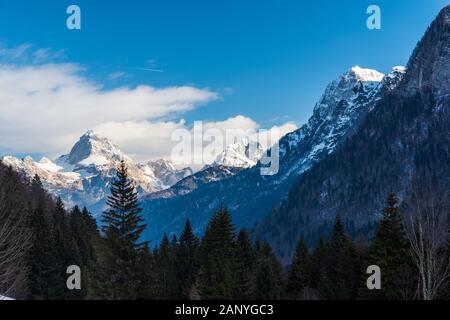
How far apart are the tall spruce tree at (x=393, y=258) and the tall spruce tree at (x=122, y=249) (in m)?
25.3

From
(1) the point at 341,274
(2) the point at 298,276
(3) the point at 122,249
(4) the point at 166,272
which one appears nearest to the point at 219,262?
(3) the point at 122,249

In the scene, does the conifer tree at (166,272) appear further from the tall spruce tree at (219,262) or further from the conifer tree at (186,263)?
the tall spruce tree at (219,262)

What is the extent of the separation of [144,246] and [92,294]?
7201 millimetres

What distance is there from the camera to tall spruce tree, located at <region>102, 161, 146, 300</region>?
49219mm

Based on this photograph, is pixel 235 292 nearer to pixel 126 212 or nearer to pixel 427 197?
pixel 126 212

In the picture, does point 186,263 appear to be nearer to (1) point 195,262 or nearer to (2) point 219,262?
(1) point 195,262

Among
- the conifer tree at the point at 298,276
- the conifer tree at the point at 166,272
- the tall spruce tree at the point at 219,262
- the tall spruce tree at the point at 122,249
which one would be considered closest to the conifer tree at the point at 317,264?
the conifer tree at the point at 298,276

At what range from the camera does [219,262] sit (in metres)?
57.9

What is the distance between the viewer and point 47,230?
68.5m

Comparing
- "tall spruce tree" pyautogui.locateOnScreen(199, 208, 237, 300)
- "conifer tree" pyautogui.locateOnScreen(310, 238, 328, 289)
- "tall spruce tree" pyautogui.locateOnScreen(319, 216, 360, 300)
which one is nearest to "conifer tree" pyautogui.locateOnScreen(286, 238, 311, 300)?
"conifer tree" pyautogui.locateOnScreen(310, 238, 328, 289)

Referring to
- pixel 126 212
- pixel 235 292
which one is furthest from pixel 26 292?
pixel 235 292

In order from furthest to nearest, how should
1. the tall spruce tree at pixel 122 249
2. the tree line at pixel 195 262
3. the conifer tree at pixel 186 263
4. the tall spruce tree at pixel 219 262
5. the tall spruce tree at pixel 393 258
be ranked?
the conifer tree at pixel 186 263, the tall spruce tree at pixel 219 262, the tall spruce tree at pixel 393 258, the tree line at pixel 195 262, the tall spruce tree at pixel 122 249

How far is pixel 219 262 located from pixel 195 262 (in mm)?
20313

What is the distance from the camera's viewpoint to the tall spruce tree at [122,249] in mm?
49219
